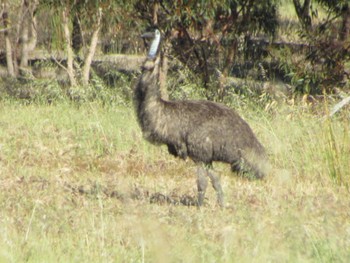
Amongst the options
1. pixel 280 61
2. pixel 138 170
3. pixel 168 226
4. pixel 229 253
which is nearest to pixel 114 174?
pixel 138 170

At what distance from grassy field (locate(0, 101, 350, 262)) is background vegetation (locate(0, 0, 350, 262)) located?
18 mm

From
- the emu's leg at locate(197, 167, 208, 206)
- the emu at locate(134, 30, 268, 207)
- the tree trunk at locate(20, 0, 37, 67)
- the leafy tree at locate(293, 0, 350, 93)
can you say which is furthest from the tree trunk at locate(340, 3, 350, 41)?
the emu's leg at locate(197, 167, 208, 206)

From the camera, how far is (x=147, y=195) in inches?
351

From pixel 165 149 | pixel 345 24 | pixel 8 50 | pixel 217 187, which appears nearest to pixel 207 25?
pixel 345 24

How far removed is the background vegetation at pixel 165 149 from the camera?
261 inches

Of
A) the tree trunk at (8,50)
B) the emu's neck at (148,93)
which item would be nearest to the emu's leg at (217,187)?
the emu's neck at (148,93)

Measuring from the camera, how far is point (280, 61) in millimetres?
15727

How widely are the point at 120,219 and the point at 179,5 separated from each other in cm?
701

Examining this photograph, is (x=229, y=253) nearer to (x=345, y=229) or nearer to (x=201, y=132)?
(x=345, y=229)

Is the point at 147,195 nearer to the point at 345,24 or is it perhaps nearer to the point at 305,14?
the point at 345,24

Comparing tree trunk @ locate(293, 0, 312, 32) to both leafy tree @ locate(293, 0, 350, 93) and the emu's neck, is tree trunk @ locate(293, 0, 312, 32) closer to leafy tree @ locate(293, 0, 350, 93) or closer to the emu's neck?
leafy tree @ locate(293, 0, 350, 93)

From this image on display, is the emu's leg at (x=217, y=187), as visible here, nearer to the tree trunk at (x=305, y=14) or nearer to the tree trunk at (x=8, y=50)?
the tree trunk at (x=305, y=14)

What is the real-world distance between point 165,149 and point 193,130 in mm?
2730

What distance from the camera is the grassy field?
6.39 metres
